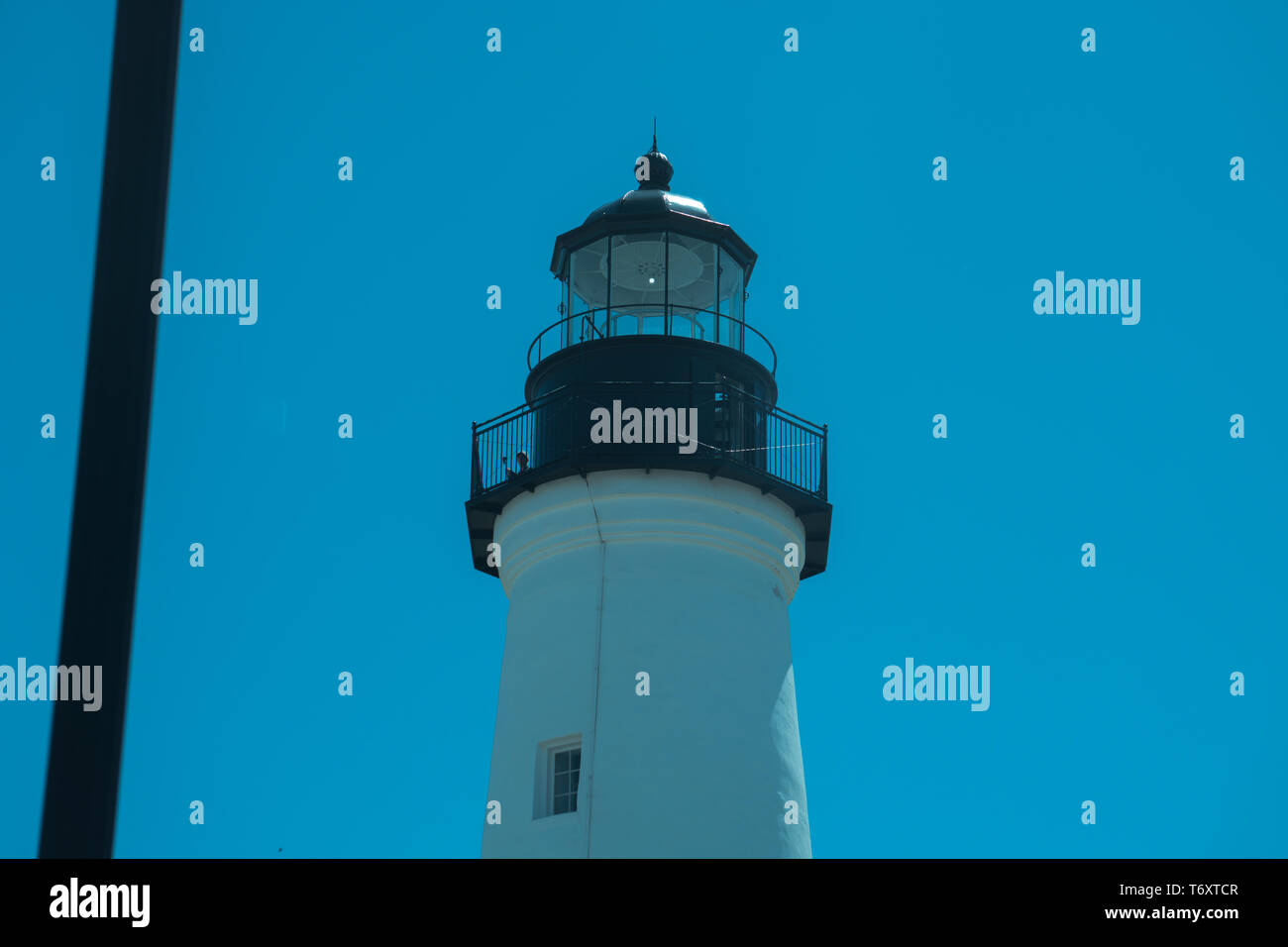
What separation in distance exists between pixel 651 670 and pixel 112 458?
16.1 metres

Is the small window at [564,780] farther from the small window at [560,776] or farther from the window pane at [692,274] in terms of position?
the window pane at [692,274]

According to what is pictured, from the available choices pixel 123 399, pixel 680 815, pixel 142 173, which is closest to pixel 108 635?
pixel 123 399

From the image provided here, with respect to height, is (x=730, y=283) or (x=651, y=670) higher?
(x=730, y=283)

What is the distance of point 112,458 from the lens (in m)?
3.09

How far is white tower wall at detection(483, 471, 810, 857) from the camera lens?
18.4m

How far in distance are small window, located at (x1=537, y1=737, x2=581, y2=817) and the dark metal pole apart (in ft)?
52.2

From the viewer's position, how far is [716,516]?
19891mm
